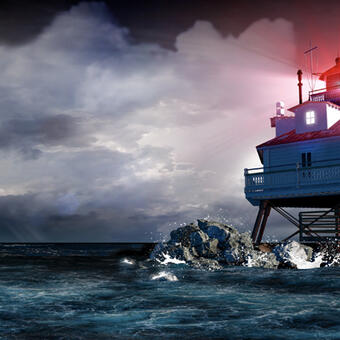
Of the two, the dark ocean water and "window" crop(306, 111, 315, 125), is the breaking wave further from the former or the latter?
"window" crop(306, 111, 315, 125)

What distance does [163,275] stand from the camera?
20688 millimetres

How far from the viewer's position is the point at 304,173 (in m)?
27.0

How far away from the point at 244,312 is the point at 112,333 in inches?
157

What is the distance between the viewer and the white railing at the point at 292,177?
85.2 feet

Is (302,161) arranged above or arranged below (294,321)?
above

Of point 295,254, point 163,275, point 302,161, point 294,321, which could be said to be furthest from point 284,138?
point 294,321

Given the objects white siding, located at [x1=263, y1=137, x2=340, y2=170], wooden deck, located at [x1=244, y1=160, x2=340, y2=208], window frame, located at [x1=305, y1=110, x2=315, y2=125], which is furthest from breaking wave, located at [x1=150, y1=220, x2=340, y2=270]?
window frame, located at [x1=305, y1=110, x2=315, y2=125]

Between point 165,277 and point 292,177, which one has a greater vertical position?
point 292,177

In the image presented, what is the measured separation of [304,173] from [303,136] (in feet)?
9.83

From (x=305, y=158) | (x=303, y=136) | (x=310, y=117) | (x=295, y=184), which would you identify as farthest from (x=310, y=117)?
(x=295, y=184)

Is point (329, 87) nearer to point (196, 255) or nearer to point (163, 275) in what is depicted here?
point (196, 255)

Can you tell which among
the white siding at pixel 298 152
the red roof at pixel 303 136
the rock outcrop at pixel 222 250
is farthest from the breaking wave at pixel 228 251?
the red roof at pixel 303 136

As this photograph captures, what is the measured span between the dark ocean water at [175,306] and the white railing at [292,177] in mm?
6071

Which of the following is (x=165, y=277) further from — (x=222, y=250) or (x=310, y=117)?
(x=310, y=117)
